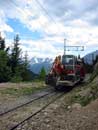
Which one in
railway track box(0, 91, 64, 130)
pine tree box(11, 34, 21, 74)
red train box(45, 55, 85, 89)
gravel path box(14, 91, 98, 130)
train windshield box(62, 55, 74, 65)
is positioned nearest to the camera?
gravel path box(14, 91, 98, 130)

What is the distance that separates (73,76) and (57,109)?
487 inches

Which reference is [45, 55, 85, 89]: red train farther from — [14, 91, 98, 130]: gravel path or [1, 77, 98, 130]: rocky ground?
[14, 91, 98, 130]: gravel path

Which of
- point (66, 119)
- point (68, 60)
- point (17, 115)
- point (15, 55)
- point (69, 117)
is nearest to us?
point (66, 119)

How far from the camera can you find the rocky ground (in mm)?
14891

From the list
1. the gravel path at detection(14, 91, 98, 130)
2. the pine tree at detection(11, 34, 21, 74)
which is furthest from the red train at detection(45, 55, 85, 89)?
the pine tree at detection(11, 34, 21, 74)

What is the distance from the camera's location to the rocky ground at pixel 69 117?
48.9ft

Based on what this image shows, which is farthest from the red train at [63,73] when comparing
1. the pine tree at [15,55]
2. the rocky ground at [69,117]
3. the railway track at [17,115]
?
the pine tree at [15,55]

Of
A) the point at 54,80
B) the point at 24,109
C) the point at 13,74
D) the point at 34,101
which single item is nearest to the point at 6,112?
the point at 24,109

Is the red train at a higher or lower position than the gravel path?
higher

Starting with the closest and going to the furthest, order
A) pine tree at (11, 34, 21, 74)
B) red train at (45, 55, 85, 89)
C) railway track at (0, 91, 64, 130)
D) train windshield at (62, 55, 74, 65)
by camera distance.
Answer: railway track at (0, 91, 64, 130) < red train at (45, 55, 85, 89) < train windshield at (62, 55, 74, 65) < pine tree at (11, 34, 21, 74)

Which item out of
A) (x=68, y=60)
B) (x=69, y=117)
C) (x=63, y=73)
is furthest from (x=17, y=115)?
(x=68, y=60)

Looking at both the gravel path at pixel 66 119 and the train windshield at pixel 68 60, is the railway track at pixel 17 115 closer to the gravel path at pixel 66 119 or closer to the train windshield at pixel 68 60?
the gravel path at pixel 66 119

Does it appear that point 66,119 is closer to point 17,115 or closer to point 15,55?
point 17,115

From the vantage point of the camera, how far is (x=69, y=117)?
1717 centimetres
